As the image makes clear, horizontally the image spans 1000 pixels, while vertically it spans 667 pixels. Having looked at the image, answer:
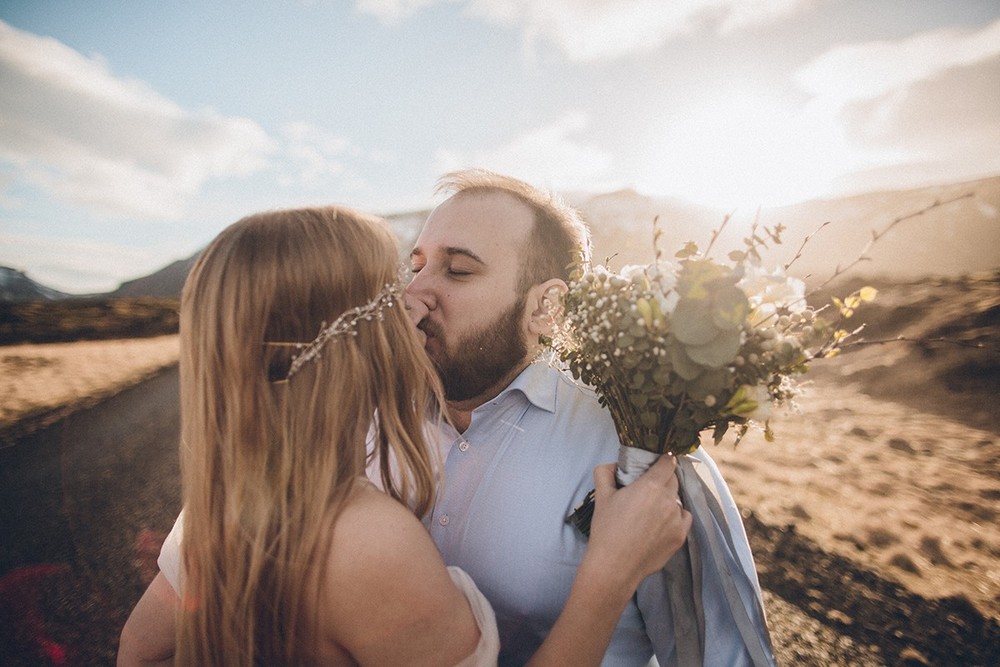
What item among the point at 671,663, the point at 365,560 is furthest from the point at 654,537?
the point at 365,560

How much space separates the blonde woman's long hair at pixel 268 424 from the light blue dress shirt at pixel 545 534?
74 cm

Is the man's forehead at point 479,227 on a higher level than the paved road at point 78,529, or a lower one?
higher

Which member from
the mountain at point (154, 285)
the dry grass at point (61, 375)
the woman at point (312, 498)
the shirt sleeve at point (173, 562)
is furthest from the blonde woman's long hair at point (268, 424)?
the mountain at point (154, 285)

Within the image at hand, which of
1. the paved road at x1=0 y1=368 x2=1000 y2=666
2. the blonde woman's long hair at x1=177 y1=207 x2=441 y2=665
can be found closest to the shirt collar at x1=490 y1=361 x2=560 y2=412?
the blonde woman's long hair at x1=177 y1=207 x2=441 y2=665

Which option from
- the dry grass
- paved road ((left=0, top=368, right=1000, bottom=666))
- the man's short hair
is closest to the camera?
the man's short hair

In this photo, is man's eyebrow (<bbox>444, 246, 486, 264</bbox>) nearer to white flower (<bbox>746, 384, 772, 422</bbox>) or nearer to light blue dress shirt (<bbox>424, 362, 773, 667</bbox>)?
light blue dress shirt (<bbox>424, 362, 773, 667</bbox>)

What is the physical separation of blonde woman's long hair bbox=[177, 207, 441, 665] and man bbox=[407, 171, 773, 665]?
814mm

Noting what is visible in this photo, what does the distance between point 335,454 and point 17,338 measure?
18.7 meters

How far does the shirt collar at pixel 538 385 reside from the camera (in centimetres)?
237

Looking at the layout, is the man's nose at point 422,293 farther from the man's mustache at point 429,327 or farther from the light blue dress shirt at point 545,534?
the light blue dress shirt at point 545,534

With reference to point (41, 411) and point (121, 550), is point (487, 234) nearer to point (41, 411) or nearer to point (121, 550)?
point (121, 550)

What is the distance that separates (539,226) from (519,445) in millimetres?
1414

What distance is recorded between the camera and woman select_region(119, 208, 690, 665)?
4.28 ft

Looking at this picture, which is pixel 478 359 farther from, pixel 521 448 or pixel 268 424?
pixel 268 424
